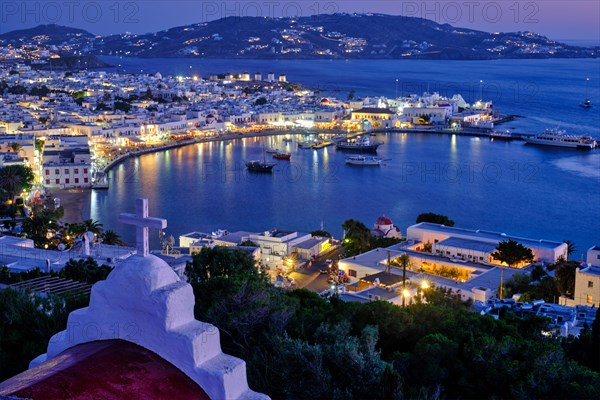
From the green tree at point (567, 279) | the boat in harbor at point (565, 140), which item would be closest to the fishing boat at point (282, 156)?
the boat in harbor at point (565, 140)

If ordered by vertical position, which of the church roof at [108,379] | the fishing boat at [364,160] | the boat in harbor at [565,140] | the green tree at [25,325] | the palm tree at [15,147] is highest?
the church roof at [108,379]

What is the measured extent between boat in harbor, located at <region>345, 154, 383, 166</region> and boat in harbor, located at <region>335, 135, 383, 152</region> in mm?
1380

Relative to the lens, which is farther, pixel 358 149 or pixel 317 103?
pixel 317 103

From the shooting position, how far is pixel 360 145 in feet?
62.6

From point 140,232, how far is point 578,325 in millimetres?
3936

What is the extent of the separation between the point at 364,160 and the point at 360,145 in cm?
187

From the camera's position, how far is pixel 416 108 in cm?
2408

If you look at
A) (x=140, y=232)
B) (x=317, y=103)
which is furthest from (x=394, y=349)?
(x=317, y=103)

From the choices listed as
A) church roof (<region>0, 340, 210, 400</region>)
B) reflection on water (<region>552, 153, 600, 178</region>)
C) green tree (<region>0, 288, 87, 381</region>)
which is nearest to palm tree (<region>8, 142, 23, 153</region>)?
reflection on water (<region>552, 153, 600, 178</region>)

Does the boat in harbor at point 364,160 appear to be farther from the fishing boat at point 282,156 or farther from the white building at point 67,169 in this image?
the white building at point 67,169

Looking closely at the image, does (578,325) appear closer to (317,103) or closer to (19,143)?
(19,143)

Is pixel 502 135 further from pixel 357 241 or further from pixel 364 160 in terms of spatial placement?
pixel 357 241

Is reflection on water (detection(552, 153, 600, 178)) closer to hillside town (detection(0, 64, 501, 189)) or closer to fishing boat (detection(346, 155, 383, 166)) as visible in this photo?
fishing boat (detection(346, 155, 383, 166))

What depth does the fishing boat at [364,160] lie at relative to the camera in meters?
17.1
